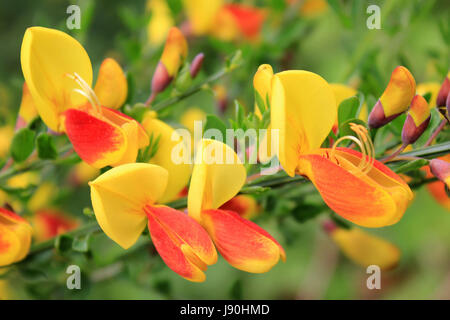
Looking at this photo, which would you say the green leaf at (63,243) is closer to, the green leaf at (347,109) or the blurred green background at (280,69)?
the blurred green background at (280,69)

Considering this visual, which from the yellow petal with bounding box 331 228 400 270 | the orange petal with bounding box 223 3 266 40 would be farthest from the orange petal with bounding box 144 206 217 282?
the orange petal with bounding box 223 3 266 40

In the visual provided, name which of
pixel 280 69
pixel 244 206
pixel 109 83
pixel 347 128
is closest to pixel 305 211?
pixel 244 206

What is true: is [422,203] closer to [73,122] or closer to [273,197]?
[273,197]

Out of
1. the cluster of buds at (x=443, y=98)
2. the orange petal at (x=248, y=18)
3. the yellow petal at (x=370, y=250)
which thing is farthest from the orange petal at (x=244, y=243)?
the orange petal at (x=248, y=18)

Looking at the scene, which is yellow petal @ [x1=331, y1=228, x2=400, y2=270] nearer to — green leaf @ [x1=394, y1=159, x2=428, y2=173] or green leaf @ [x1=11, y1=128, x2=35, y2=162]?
green leaf @ [x1=394, y1=159, x2=428, y2=173]

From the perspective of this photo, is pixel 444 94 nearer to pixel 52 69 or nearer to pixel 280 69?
pixel 52 69


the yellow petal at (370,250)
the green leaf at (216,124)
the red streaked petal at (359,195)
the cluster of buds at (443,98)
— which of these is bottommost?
the yellow petal at (370,250)
